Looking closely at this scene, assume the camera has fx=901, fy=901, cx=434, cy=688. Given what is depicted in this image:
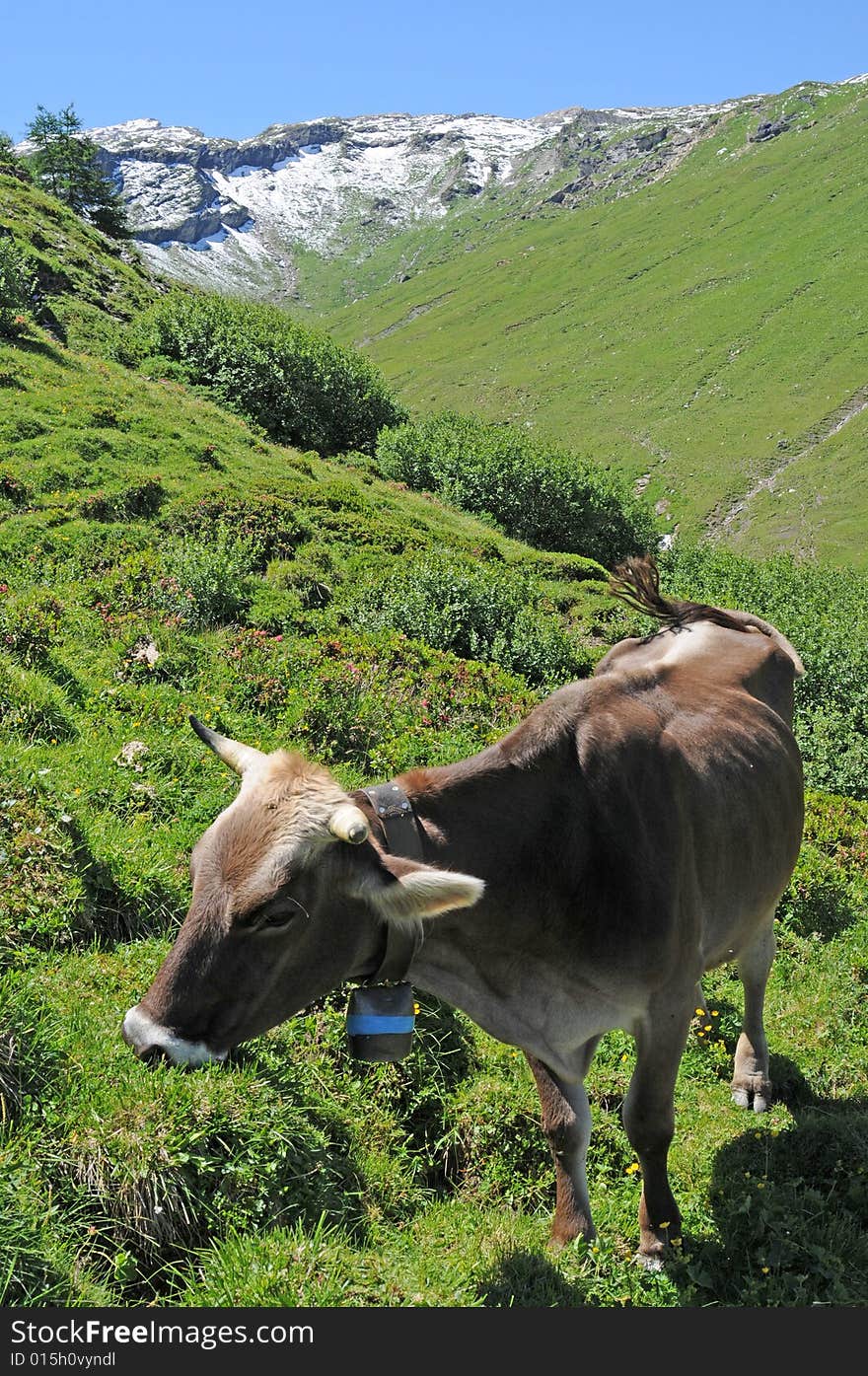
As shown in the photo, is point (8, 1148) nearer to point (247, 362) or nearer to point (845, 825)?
point (845, 825)

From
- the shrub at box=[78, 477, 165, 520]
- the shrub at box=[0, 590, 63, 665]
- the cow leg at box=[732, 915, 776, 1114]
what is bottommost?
the cow leg at box=[732, 915, 776, 1114]

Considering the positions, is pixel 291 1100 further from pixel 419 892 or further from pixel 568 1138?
pixel 419 892

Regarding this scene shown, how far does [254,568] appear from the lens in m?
16.3

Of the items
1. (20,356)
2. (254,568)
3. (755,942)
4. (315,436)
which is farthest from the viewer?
(315,436)

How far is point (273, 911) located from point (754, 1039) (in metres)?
4.65

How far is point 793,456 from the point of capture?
87688 millimetres

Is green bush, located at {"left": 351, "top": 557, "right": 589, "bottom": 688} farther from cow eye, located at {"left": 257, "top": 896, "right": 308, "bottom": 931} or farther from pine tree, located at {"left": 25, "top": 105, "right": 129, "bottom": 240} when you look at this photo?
pine tree, located at {"left": 25, "top": 105, "right": 129, "bottom": 240}

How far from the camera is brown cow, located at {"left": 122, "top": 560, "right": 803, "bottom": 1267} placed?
134 inches

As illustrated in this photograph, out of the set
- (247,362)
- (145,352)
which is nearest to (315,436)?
(247,362)

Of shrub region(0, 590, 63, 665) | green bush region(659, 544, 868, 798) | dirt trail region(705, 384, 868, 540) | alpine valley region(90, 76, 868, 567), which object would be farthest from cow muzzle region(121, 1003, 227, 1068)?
dirt trail region(705, 384, 868, 540)

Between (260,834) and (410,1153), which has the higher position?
(260,834)

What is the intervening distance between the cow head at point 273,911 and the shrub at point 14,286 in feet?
98.9

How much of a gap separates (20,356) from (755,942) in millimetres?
26950

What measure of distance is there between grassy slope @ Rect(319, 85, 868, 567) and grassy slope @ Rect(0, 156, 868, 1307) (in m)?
67.6
